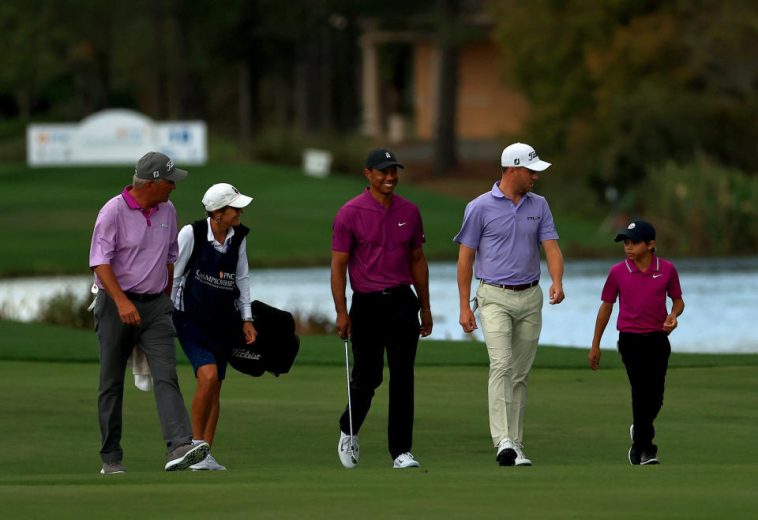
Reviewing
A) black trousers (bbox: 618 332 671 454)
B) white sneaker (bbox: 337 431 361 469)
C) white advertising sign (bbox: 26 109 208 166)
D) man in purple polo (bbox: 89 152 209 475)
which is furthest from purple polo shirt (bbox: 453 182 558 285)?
white advertising sign (bbox: 26 109 208 166)

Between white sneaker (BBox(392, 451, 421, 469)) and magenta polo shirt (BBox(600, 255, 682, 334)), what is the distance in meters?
1.50

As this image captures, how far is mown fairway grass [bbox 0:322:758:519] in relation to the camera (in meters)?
9.31

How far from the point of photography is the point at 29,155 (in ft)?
184

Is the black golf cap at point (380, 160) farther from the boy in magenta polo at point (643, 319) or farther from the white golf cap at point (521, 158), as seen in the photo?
the boy in magenta polo at point (643, 319)

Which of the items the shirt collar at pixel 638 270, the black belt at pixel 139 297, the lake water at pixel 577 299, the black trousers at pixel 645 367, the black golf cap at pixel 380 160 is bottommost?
the lake water at pixel 577 299

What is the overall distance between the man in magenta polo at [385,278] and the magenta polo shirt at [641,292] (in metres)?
1.17

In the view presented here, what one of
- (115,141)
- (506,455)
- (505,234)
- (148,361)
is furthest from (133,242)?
(115,141)

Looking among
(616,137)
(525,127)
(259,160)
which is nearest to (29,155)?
(259,160)

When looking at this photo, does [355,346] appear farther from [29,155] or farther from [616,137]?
[29,155]

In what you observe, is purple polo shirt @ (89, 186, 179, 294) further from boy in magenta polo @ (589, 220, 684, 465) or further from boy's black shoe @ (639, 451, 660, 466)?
boy's black shoe @ (639, 451, 660, 466)

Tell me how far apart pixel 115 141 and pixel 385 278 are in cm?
4330

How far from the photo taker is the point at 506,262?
1194 cm

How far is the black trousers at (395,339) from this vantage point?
1192 cm

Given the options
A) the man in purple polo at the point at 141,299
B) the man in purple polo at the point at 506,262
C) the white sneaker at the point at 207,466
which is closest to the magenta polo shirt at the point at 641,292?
the man in purple polo at the point at 506,262
